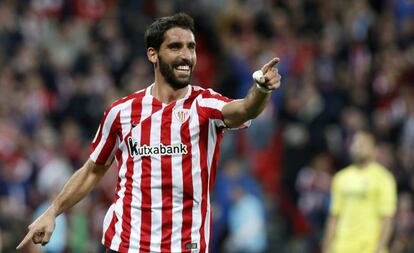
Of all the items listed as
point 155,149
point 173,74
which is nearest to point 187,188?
point 155,149

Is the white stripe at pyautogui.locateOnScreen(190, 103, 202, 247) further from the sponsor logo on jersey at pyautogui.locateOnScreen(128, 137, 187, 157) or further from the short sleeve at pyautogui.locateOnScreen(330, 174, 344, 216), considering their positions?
the short sleeve at pyautogui.locateOnScreen(330, 174, 344, 216)

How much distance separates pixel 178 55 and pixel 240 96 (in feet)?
31.7

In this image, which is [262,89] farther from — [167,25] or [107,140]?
[107,140]

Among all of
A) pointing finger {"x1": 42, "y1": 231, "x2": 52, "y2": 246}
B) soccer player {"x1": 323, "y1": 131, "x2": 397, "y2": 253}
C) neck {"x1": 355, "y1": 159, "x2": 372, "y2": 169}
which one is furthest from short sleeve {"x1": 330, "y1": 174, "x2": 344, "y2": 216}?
pointing finger {"x1": 42, "y1": 231, "x2": 52, "y2": 246}

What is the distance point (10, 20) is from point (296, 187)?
5.38 m

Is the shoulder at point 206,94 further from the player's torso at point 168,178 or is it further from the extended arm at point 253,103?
the extended arm at point 253,103

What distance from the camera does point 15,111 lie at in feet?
49.4

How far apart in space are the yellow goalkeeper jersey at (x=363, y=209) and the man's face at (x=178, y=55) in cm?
463

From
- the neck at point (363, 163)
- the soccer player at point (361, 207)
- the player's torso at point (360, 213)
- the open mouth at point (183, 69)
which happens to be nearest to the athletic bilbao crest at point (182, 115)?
the open mouth at point (183, 69)

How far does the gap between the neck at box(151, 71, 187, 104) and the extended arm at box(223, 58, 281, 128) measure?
1.30ft

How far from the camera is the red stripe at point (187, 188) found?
6.11 m

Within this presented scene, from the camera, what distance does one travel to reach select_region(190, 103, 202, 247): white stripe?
20.1 feet

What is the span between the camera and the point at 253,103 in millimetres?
5625

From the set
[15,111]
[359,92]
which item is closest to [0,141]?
[15,111]
